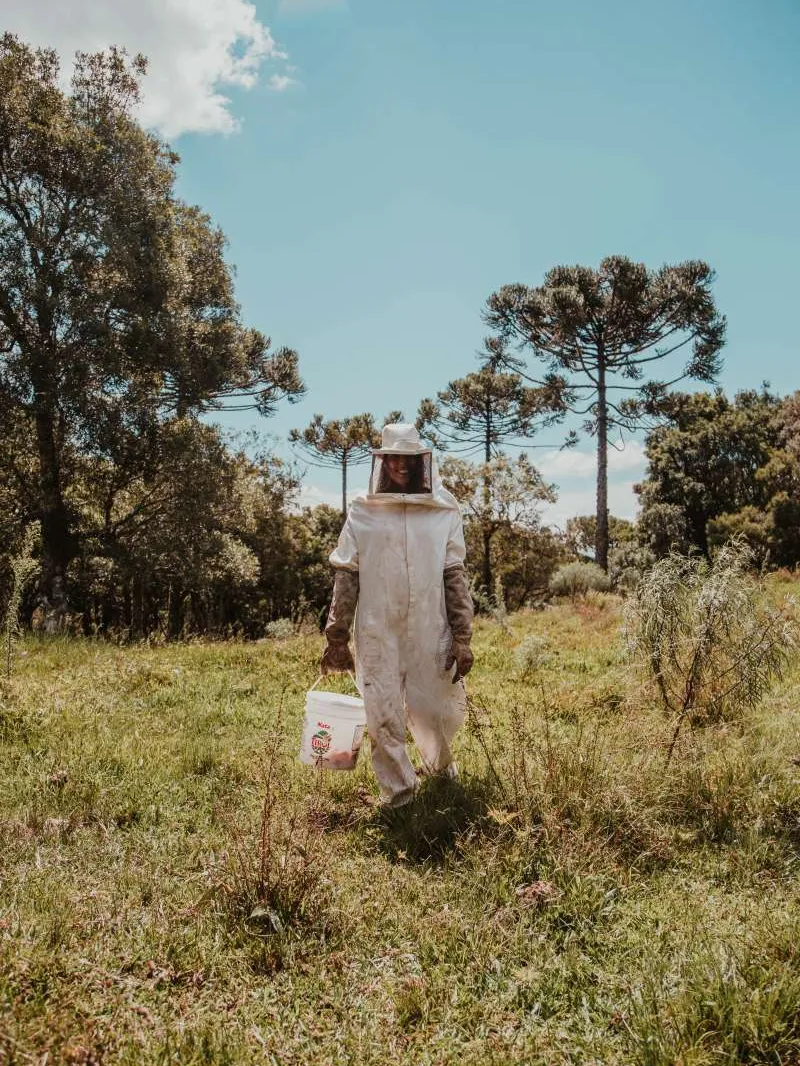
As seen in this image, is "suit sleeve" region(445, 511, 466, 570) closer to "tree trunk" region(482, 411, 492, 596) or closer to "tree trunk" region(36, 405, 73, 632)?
"tree trunk" region(36, 405, 73, 632)

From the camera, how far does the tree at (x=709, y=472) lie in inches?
1227

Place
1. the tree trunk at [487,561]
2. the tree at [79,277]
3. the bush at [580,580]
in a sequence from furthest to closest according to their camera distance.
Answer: the tree trunk at [487,561] → the bush at [580,580] → the tree at [79,277]

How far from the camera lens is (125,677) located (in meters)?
7.69

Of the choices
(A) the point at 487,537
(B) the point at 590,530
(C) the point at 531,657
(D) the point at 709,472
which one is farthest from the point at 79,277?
(B) the point at 590,530

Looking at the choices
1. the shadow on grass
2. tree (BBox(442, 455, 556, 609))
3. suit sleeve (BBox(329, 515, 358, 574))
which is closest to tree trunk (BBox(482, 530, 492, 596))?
tree (BBox(442, 455, 556, 609))

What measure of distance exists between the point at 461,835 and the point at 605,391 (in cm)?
2661

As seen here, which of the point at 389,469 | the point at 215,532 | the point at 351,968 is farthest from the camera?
the point at 215,532

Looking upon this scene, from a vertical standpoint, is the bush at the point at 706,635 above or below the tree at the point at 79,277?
below

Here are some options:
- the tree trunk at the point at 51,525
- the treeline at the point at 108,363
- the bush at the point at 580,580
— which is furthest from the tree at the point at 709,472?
the tree trunk at the point at 51,525

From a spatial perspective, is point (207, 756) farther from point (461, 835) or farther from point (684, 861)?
point (684, 861)

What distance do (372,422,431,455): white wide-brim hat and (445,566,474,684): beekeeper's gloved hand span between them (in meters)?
0.80

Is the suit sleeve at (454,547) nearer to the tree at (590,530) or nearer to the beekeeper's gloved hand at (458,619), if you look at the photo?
the beekeeper's gloved hand at (458,619)

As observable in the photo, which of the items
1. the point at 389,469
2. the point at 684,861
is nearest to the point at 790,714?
the point at 684,861

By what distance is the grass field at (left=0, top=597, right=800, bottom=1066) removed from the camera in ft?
7.67
